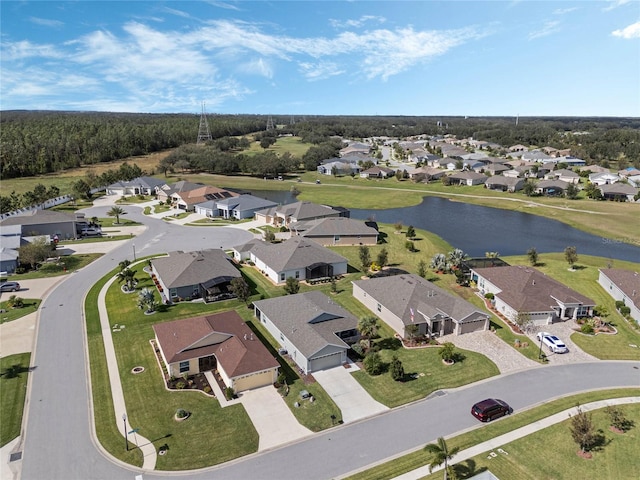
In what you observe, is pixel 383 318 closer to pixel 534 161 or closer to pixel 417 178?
pixel 417 178

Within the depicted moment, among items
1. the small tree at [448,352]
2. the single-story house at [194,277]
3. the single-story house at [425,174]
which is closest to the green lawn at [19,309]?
the single-story house at [194,277]

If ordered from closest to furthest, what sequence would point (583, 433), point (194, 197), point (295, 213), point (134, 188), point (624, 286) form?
point (583, 433), point (624, 286), point (295, 213), point (194, 197), point (134, 188)

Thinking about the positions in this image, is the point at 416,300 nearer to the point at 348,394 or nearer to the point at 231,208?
the point at 348,394

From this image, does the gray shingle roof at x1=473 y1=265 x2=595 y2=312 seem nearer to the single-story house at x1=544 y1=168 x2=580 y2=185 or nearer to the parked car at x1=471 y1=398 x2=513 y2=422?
the parked car at x1=471 y1=398 x2=513 y2=422

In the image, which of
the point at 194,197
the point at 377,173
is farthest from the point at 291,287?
the point at 377,173

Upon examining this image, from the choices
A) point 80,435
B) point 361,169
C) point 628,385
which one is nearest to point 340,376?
point 80,435

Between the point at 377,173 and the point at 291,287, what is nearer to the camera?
the point at 291,287

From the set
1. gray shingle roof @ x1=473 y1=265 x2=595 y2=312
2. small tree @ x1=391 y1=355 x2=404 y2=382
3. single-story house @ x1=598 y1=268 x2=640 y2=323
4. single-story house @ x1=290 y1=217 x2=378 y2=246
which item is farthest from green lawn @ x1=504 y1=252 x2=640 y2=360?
single-story house @ x1=290 y1=217 x2=378 y2=246
